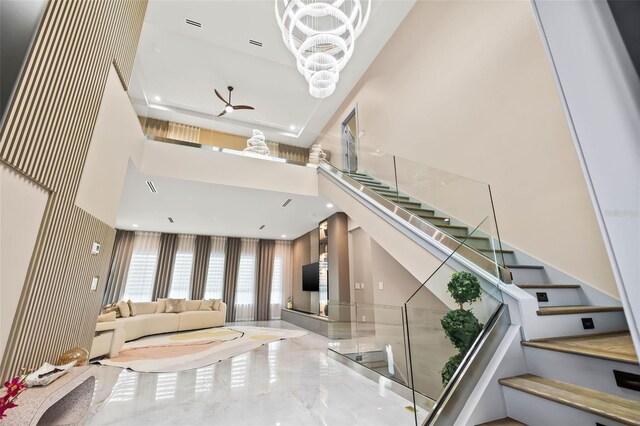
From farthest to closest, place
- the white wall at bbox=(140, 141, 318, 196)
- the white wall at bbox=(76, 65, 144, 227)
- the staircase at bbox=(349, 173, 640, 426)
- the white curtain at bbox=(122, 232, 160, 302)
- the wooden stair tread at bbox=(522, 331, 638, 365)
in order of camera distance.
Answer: the white curtain at bbox=(122, 232, 160, 302) < the white wall at bbox=(140, 141, 318, 196) < the white wall at bbox=(76, 65, 144, 227) < the wooden stair tread at bbox=(522, 331, 638, 365) < the staircase at bbox=(349, 173, 640, 426)

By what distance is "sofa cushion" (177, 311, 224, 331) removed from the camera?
7.37 meters

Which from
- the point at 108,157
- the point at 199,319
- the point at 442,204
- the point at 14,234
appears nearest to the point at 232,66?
the point at 108,157

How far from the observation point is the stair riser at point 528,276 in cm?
274

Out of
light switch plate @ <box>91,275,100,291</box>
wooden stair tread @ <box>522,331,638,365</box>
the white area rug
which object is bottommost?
the white area rug

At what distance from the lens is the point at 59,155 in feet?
7.10

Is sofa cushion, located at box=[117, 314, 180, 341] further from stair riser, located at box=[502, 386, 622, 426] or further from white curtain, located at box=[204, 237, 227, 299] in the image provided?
stair riser, located at box=[502, 386, 622, 426]

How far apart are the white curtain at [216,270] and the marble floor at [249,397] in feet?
19.7

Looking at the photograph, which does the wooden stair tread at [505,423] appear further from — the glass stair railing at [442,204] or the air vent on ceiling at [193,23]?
the air vent on ceiling at [193,23]

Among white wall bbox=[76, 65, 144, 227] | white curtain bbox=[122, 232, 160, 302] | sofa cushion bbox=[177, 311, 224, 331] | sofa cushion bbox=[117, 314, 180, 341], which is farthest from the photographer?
white curtain bbox=[122, 232, 160, 302]

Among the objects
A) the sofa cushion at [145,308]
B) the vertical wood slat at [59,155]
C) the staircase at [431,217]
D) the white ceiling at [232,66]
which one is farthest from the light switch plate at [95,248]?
the sofa cushion at [145,308]

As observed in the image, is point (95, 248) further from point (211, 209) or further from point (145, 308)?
point (145, 308)

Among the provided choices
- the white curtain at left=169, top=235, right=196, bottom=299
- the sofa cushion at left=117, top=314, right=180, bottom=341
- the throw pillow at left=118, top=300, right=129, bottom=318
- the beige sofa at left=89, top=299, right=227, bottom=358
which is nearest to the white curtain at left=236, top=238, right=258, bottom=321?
the beige sofa at left=89, top=299, right=227, bottom=358

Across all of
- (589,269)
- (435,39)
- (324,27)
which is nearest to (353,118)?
(324,27)

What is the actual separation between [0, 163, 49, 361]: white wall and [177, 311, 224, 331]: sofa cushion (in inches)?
244
